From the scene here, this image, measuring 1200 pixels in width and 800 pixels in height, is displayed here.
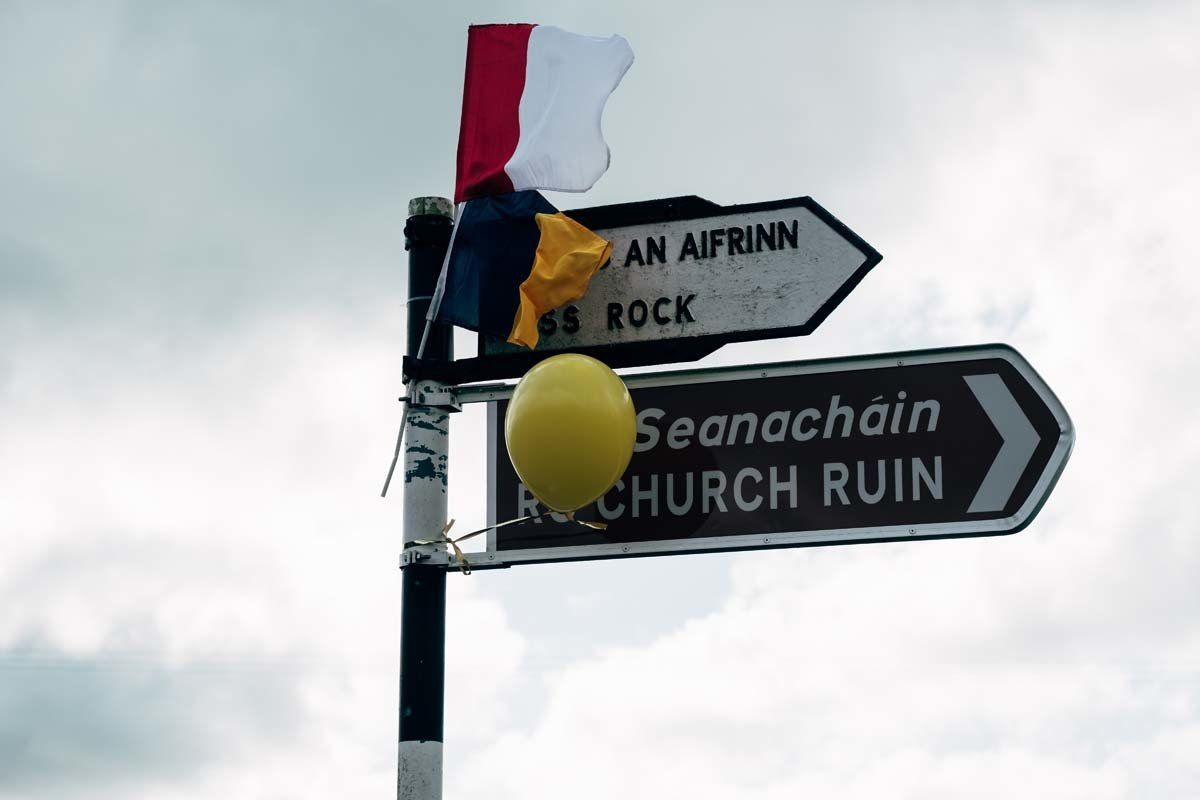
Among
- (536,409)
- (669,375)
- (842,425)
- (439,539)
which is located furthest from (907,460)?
(439,539)

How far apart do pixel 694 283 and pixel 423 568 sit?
1622 mm

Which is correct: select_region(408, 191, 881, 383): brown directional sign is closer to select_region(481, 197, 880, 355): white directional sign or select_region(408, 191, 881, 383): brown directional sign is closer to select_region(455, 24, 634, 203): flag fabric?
select_region(481, 197, 880, 355): white directional sign

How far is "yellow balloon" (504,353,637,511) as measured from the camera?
550 cm

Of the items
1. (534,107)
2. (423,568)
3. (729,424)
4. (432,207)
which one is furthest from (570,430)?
(534,107)

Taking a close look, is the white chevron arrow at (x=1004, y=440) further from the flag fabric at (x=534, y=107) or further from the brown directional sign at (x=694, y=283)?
the flag fabric at (x=534, y=107)

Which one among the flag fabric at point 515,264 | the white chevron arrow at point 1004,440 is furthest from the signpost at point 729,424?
the flag fabric at point 515,264

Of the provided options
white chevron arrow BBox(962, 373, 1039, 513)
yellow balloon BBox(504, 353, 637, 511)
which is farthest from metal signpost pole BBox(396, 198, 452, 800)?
white chevron arrow BBox(962, 373, 1039, 513)

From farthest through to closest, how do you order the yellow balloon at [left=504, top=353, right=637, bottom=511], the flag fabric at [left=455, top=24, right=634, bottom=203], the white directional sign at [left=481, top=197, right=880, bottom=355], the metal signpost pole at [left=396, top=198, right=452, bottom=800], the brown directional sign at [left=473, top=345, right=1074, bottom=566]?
the flag fabric at [left=455, top=24, right=634, bottom=203]
the white directional sign at [left=481, top=197, right=880, bottom=355]
the metal signpost pole at [left=396, top=198, right=452, bottom=800]
the brown directional sign at [left=473, top=345, right=1074, bottom=566]
the yellow balloon at [left=504, top=353, right=637, bottom=511]

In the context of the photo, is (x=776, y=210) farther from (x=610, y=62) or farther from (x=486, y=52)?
(x=486, y=52)

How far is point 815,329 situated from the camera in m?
6.02

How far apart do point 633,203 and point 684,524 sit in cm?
143

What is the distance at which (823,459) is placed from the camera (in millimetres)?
5828

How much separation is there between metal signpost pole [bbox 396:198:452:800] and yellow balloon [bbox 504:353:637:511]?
63 centimetres

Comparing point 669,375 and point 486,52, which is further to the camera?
point 486,52
